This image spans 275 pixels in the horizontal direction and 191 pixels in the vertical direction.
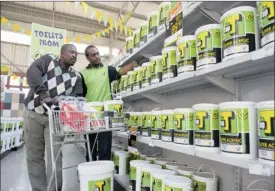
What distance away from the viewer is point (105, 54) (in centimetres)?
1126

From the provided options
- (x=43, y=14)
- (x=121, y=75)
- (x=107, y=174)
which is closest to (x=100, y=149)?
(x=107, y=174)

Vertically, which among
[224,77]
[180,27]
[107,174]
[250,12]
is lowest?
[107,174]

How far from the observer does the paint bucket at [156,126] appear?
5.06ft

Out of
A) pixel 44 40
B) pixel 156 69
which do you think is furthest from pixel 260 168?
pixel 44 40

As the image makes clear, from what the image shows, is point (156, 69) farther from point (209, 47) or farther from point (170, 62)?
point (209, 47)

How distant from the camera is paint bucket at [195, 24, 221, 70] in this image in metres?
1.09

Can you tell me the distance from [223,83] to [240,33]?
494 mm

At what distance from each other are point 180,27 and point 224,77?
1.36ft

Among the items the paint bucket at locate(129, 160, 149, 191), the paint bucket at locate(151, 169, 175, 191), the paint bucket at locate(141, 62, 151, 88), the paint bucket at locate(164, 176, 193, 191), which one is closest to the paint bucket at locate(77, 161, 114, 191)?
the paint bucket at locate(129, 160, 149, 191)

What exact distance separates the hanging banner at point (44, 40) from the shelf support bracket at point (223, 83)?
3361mm

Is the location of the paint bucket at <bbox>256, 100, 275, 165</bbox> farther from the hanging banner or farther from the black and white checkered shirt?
the hanging banner

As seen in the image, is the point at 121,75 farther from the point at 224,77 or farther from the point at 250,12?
the point at 250,12

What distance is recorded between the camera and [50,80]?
7.57ft

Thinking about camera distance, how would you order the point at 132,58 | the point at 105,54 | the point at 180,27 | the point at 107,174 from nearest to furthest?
the point at 180,27 < the point at 107,174 < the point at 132,58 < the point at 105,54
